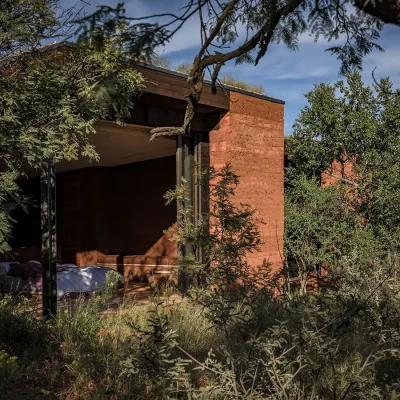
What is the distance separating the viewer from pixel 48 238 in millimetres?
6973

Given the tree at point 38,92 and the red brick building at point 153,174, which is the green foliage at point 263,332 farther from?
the red brick building at point 153,174

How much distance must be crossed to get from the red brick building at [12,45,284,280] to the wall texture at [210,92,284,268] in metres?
0.02

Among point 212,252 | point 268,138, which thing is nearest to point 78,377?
point 212,252

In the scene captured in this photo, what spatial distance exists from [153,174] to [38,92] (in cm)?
836

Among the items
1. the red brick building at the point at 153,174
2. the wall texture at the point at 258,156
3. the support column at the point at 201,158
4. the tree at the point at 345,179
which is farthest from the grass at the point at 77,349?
the tree at the point at 345,179

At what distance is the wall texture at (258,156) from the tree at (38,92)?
3.88 meters

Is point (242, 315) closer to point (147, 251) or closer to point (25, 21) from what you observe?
point (25, 21)

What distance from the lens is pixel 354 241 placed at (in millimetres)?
10430

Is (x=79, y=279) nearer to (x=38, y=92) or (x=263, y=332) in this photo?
(x=38, y=92)

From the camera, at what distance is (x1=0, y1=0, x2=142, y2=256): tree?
4739mm

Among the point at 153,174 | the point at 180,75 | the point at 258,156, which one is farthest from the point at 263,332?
the point at 153,174

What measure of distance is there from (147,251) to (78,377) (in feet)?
30.0

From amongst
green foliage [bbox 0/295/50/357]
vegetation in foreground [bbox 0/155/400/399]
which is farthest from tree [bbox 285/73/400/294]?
green foliage [bbox 0/295/50/357]

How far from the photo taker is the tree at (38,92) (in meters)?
4.74
